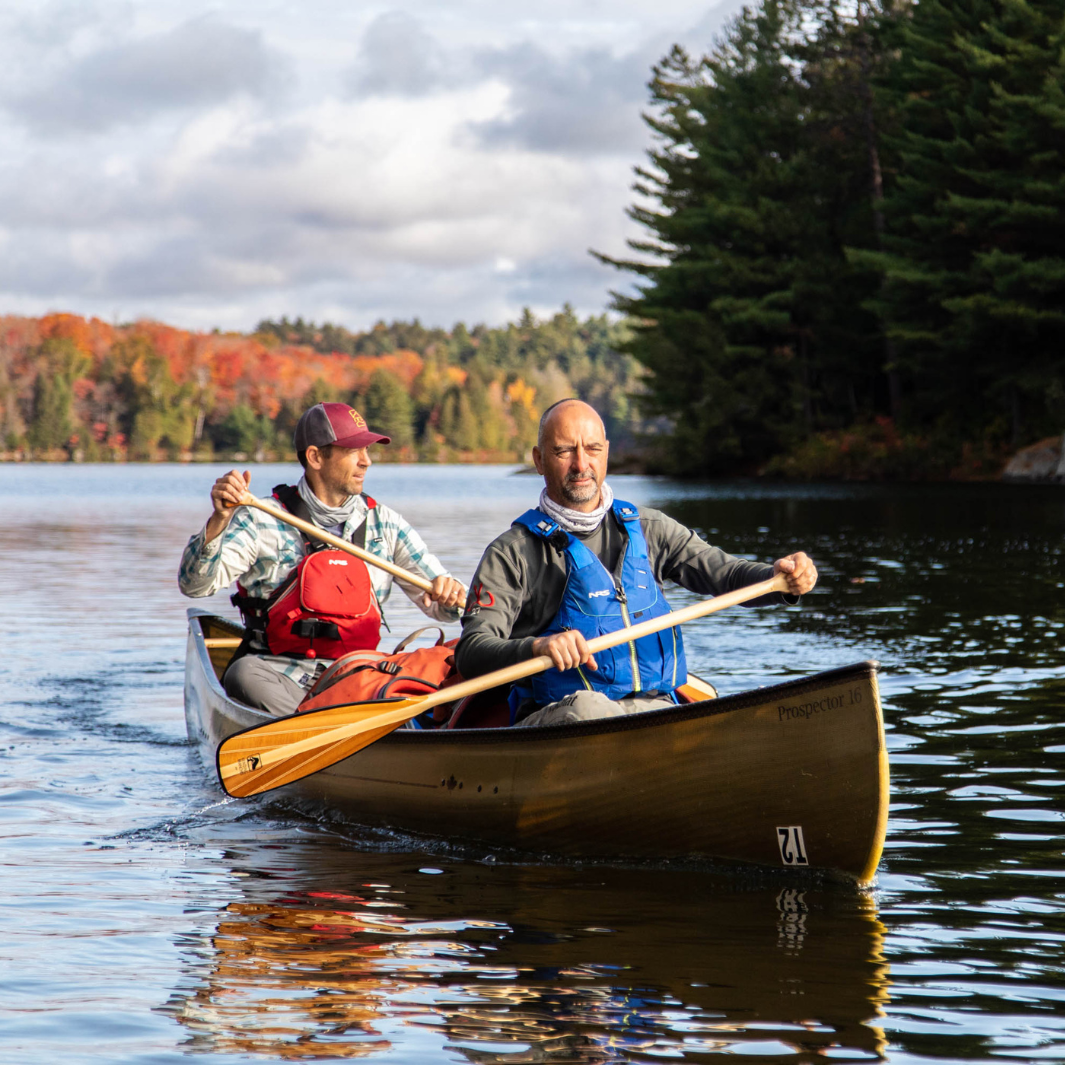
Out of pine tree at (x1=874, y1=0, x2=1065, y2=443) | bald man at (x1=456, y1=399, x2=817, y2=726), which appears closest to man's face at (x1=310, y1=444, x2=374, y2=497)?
bald man at (x1=456, y1=399, x2=817, y2=726)

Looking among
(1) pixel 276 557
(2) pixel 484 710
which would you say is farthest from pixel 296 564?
(2) pixel 484 710

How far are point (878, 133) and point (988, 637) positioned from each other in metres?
30.7

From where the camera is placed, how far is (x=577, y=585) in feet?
15.9

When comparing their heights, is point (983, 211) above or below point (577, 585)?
above

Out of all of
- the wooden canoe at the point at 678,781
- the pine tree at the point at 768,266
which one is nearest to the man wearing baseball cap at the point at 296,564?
the wooden canoe at the point at 678,781

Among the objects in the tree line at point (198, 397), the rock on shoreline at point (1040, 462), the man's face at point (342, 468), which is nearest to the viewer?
the man's face at point (342, 468)

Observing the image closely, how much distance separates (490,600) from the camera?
485cm

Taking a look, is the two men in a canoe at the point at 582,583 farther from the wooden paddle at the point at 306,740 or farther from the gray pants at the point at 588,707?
the wooden paddle at the point at 306,740

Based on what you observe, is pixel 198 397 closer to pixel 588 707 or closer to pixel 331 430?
pixel 331 430

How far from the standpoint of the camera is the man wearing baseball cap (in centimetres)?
627

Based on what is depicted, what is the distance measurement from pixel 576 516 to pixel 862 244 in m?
37.8

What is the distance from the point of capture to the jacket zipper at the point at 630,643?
4879 mm

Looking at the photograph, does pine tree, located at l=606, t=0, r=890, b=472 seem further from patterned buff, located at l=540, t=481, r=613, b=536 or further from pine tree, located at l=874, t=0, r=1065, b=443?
patterned buff, located at l=540, t=481, r=613, b=536

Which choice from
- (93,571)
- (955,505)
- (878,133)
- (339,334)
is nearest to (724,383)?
(878,133)
